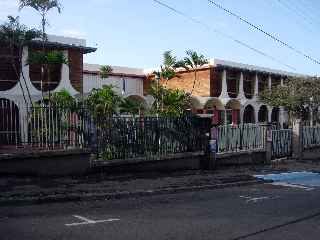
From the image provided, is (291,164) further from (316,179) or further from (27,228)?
(27,228)

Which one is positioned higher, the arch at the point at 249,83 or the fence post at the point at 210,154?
the arch at the point at 249,83

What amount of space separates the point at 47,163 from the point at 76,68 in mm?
13233

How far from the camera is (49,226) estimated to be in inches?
284

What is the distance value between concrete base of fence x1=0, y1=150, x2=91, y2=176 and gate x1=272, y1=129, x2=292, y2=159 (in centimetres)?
1085

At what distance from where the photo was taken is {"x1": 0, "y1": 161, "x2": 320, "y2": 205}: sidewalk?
9.72 m

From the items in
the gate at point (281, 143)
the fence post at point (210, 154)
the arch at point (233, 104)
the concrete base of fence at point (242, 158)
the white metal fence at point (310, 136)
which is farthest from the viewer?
the arch at point (233, 104)

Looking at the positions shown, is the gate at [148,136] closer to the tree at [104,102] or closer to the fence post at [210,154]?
the fence post at [210,154]

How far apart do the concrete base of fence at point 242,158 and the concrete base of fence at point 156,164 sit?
124 cm

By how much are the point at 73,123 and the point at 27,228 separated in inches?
248

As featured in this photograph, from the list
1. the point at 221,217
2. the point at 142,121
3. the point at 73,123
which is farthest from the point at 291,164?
the point at 221,217

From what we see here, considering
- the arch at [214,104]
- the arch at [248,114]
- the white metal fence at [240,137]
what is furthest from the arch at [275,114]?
the white metal fence at [240,137]

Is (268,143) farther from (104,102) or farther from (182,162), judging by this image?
(104,102)

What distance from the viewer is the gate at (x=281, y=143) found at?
2116cm

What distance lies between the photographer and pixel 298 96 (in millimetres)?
30109
